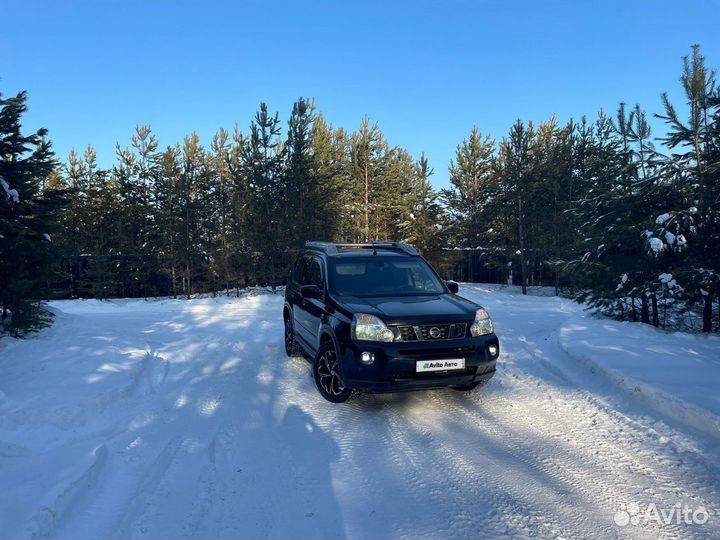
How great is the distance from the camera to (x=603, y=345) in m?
7.86

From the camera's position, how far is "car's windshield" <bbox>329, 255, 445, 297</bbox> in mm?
6273

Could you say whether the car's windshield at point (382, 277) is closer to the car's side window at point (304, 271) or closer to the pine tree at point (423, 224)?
the car's side window at point (304, 271)

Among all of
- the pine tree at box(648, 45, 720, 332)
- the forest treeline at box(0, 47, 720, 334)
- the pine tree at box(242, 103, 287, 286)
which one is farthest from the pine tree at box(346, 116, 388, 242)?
the pine tree at box(648, 45, 720, 332)

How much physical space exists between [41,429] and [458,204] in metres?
32.0

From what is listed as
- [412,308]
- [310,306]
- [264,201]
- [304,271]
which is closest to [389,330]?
[412,308]

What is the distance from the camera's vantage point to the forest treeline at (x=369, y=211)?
939 cm

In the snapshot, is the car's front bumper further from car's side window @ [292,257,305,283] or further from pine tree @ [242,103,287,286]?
pine tree @ [242,103,287,286]

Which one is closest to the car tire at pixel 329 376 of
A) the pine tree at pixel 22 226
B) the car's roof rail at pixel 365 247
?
the car's roof rail at pixel 365 247

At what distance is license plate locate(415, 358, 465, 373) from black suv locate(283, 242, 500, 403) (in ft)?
0.04

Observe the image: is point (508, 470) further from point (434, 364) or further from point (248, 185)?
point (248, 185)

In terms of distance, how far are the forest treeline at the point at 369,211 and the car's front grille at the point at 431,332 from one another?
6282 millimetres

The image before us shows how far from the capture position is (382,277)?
6586 mm

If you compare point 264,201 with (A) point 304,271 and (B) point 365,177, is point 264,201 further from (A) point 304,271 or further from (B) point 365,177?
(A) point 304,271

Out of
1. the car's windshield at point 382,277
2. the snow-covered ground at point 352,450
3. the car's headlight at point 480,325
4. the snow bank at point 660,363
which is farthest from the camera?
the car's windshield at point 382,277
